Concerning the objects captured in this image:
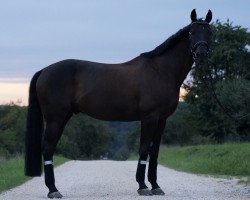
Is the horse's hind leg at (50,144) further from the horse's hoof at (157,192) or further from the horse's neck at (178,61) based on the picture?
the horse's neck at (178,61)

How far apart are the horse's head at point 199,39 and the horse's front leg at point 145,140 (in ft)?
4.40

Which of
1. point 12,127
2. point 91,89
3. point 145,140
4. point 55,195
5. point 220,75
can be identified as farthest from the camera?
point 12,127

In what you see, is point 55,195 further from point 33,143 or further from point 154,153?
point 154,153

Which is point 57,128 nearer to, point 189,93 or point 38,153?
point 38,153

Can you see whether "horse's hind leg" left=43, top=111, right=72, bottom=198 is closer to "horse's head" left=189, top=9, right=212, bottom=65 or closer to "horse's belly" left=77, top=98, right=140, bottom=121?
"horse's belly" left=77, top=98, right=140, bottom=121

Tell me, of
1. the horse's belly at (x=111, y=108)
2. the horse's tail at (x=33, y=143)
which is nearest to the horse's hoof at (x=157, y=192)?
the horse's belly at (x=111, y=108)

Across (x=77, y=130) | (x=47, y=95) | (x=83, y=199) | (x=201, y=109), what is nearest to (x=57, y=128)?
(x=47, y=95)

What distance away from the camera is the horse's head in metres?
10.9

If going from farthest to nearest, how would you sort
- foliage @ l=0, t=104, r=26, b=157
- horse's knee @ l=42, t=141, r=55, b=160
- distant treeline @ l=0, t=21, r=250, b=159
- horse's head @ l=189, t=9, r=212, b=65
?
foliage @ l=0, t=104, r=26, b=157 → distant treeline @ l=0, t=21, r=250, b=159 → horse's knee @ l=42, t=141, r=55, b=160 → horse's head @ l=189, t=9, r=212, b=65

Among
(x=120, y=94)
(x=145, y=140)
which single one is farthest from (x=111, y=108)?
(x=145, y=140)

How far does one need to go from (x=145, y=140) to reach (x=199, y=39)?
81.9 inches

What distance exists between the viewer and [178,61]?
11.6 metres

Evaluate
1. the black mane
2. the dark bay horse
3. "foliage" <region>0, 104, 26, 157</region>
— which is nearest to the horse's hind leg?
the dark bay horse

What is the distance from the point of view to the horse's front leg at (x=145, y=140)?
11.1 m
